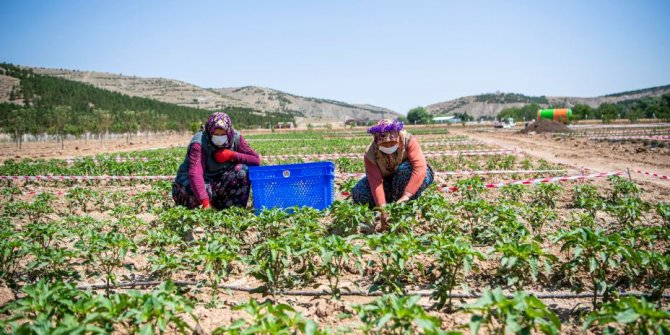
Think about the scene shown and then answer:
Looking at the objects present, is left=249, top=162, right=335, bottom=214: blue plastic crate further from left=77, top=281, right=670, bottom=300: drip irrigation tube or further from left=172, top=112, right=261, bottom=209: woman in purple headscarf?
left=77, top=281, right=670, bottom=300: drip irrigation tube

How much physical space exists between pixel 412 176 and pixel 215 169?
8.57ft

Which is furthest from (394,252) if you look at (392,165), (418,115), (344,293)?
(418,115)

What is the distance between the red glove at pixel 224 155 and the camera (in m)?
5.12

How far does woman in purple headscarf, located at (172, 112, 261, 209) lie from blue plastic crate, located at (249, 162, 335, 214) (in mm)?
607

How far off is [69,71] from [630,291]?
174 m

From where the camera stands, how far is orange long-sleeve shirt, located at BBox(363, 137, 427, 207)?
4.52 m

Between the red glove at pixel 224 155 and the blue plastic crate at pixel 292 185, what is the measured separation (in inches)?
21.8

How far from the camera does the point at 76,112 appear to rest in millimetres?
57312

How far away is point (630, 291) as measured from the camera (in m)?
2.93

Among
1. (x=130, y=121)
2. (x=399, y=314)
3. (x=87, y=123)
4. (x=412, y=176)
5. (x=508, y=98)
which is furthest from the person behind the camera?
(x=508, y=98)

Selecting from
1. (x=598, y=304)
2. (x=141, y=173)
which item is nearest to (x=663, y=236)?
(x=598, y=304)

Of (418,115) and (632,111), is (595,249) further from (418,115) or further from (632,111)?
(418,115)

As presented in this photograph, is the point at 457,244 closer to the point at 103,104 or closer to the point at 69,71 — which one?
the point at 103,104

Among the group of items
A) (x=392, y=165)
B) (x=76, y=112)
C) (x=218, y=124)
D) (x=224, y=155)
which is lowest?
(x=392, y=165)
